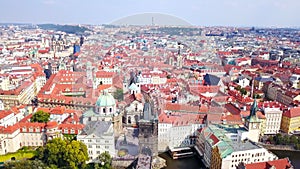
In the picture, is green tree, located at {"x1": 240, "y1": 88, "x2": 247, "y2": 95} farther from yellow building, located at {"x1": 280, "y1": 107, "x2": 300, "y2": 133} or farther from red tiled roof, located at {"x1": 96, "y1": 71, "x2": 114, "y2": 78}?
red tiled roof, located at {"x1": 96, "y1": 71, "x2": 114, "y2": 78}

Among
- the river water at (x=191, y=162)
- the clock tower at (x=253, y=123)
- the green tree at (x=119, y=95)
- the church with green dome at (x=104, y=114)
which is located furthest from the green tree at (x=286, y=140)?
the green tree at (x=119, y=95)

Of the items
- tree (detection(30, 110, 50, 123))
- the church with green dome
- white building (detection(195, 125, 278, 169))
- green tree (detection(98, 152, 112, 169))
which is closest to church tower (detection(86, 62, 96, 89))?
tree (detection(30, 110, 50, 123))

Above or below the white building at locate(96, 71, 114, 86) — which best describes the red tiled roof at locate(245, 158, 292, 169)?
below

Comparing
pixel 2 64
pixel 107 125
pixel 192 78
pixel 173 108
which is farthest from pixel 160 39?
pixel 107 125

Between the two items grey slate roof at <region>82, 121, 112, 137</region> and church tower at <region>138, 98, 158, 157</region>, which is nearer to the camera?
church tower at <region>138, 98, 158, 157</region>

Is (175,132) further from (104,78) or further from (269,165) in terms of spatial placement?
(104,78)

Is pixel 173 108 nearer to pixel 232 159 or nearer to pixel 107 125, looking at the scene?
pixel 107 125

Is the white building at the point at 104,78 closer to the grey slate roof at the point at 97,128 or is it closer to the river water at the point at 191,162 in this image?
the grey slate roof at the point at 97,128

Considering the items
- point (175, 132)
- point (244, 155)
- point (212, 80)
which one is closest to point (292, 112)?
point (244, 155)
